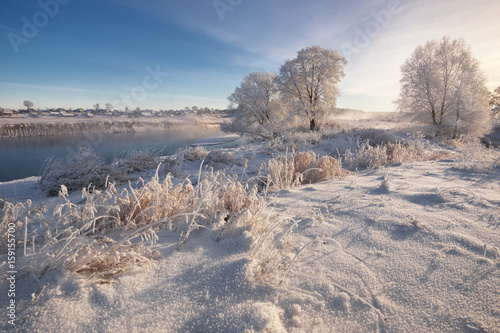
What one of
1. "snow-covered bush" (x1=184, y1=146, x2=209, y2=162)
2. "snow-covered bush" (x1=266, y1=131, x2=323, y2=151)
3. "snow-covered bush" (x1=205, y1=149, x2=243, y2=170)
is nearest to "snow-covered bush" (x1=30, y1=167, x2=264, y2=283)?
"snow-covered bush" (x1=205, y1=149, x2=243, y2=170)

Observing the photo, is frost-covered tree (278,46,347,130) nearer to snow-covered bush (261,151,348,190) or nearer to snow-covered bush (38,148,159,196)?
snow-covered bush (261,151,348,190)

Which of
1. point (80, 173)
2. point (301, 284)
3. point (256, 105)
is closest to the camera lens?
point (301, 284)

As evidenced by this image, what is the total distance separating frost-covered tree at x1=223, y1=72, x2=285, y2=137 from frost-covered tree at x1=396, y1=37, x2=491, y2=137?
33.0ft

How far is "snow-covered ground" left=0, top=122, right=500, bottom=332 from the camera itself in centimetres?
82

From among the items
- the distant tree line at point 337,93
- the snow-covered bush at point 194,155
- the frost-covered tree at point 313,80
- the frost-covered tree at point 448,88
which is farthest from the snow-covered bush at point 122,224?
the frost-covered tree at point 448,88

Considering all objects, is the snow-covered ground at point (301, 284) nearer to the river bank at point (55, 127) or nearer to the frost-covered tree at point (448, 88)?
the frost-covered tree at point (448, 88)

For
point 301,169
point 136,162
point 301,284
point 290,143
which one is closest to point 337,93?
point 290,143

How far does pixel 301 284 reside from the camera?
1.07 m

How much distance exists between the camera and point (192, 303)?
892mm

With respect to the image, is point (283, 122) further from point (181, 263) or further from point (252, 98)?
point (181, 263)

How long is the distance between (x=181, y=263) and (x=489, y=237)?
2.09 m

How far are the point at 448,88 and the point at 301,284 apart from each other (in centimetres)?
1970

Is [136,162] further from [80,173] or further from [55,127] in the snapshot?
[55,127]

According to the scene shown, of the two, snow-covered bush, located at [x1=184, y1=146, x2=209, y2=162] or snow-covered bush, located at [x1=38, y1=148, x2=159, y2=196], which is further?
snow-covered bush, located at [x1=184, y1=146, x2=209, y2=162]
